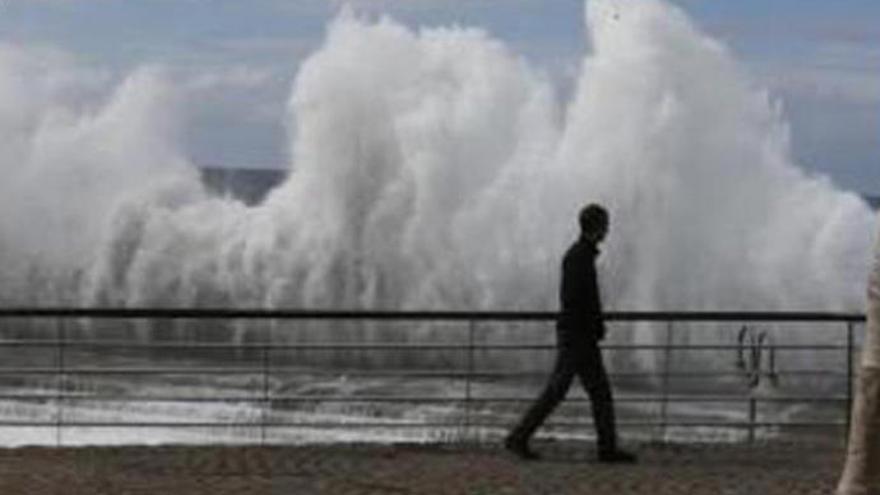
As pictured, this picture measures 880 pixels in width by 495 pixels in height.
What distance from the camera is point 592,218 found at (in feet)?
47.6

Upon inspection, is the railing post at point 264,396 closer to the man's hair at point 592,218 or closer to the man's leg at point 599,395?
the man's leg at point 599,395

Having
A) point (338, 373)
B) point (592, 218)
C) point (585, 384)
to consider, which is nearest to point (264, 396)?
point (585, 384)

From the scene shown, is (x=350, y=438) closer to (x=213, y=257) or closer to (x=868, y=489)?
(x=868, y=489)

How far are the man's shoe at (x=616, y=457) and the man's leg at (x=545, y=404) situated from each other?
471 mm

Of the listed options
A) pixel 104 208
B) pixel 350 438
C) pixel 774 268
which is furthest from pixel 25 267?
pixel 350 438

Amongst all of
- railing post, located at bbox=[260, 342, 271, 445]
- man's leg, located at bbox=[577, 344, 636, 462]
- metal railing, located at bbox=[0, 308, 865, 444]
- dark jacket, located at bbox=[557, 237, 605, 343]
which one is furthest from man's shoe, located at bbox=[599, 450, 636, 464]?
railing post, located at bbox=[260, 342, 271, 445]

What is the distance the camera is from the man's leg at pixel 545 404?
48.5 feet

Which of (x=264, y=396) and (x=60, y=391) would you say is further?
(x=60, y=391)

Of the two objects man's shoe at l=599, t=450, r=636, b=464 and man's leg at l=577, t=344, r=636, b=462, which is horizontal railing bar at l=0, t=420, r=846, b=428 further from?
man's leg at l=577, t=344, r=636, b=462

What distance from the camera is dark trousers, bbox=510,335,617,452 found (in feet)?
48.4

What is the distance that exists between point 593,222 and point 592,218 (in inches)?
1.6

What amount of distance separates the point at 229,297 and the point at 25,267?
26.5ft

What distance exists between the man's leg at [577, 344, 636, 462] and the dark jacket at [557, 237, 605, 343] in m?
0.13

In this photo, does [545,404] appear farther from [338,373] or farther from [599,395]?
[338,373]
